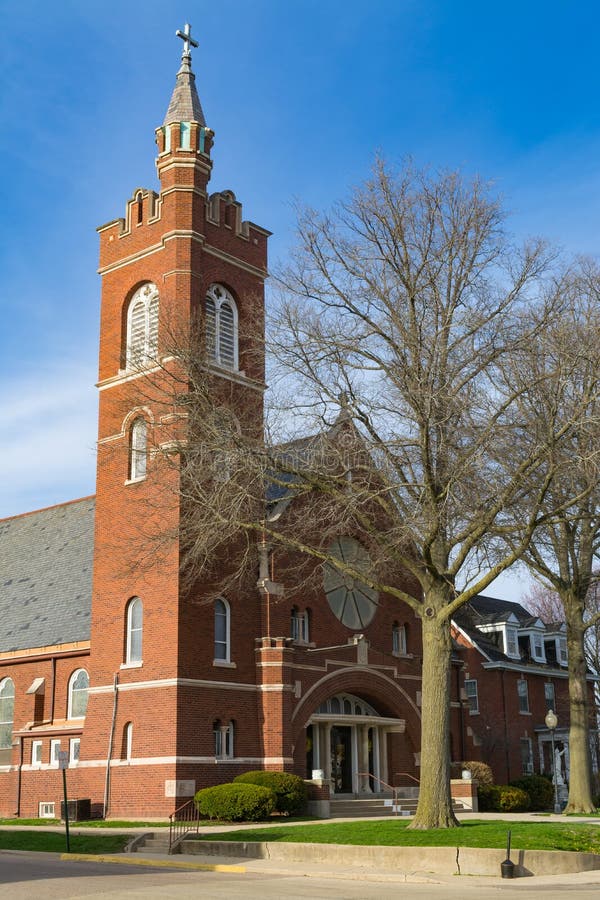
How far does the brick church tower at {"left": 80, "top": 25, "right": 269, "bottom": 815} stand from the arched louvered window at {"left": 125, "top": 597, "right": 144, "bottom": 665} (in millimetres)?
39

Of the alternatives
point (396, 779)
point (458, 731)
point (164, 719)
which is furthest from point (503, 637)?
point (164, 719)

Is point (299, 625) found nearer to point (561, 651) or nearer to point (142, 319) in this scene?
point (142, 319)

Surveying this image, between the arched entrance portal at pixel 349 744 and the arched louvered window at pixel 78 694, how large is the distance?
24.4 feet

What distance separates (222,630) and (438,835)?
12.7 m

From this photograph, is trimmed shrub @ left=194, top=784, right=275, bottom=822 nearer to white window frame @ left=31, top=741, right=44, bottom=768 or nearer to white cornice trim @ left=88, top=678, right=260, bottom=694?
white cornice trim @ left=88, top=678, right=260, bottom=694

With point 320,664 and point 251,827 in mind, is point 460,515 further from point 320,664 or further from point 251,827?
point 320,664

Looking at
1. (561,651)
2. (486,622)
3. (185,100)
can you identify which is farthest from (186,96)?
(561,651)

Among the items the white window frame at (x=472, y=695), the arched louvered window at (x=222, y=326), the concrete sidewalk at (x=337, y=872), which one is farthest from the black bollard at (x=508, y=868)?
the white window frame at (x=472, y=695)

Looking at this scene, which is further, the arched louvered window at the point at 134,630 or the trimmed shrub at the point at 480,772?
the trimmed shrub at the point at 480,772

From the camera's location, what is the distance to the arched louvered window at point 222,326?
3469cm

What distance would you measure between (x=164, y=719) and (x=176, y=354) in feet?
35.7

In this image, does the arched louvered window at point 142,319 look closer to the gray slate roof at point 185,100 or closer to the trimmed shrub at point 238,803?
the gray slate roof at point 185,100

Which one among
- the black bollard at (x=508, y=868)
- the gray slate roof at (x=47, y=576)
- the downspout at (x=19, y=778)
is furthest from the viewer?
the gray slate roof at (x=47, y=576)

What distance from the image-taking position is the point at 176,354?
25.9m
